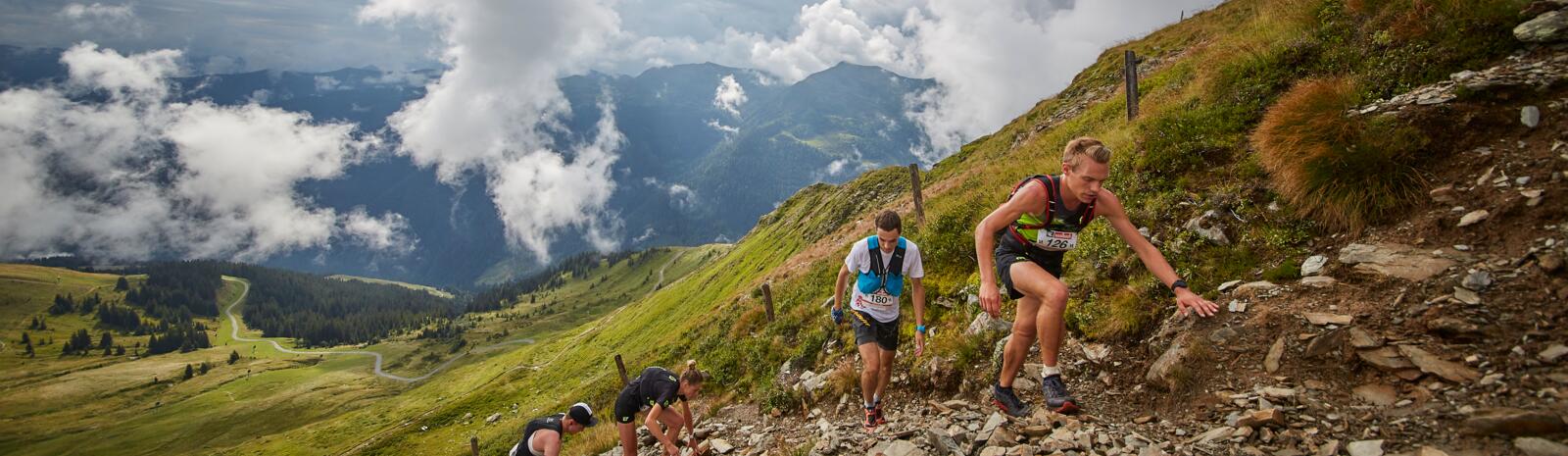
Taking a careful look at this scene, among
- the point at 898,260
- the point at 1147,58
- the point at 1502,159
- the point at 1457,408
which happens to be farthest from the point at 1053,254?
the point at 1147,58

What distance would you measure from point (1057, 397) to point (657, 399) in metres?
6.68

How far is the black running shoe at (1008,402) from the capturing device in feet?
22.9

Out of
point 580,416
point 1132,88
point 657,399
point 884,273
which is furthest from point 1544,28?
point 580,416

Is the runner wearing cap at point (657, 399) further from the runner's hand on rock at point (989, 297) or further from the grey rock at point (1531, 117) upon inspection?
the grey rock at point (1531, 117)

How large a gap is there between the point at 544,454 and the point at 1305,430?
1023cm

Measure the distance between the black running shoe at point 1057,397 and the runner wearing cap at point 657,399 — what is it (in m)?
5.68

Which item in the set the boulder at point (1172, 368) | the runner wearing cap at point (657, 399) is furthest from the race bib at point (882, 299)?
the runner wearing cap at point (657, 399)

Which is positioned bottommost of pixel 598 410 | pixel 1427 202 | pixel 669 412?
pixel 598 410

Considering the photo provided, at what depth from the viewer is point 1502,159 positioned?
6402 millimetres

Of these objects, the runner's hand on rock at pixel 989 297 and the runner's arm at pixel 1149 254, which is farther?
the runner's arm at pixel 1149 254

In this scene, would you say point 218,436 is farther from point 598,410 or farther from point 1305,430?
point 1305,430

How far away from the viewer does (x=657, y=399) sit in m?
10.5

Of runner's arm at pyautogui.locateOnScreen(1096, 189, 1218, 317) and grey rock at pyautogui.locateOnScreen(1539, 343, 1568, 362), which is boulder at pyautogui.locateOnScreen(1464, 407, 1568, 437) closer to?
grey rock at pyautogui.locateOnScreen(1539, 343, 1568, 362)

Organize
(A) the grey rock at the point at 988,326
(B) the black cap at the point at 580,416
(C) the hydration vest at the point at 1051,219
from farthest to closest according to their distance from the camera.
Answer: (B) the black cap at the point at 580,416 < (A) the grey rock at the point at 988,326 < (C) the hydration vest at the point at 1051,219
